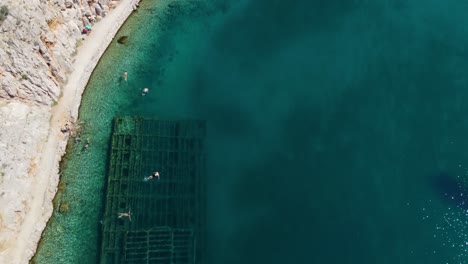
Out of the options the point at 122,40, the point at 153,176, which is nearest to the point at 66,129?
the point at 153,176

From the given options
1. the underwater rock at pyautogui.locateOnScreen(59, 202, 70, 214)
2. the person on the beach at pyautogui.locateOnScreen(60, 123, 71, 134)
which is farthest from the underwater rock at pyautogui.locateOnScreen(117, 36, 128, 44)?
the underwater rock at pyautogui.locateOnScreen(59, 202, 70, 214)

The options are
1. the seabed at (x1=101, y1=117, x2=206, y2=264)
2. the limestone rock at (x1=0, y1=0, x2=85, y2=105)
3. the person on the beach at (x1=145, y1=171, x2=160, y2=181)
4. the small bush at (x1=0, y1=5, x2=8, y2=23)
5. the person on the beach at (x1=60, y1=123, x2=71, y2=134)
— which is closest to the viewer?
the small bush at (x1=0, y1=5, x2=8, y2=23)

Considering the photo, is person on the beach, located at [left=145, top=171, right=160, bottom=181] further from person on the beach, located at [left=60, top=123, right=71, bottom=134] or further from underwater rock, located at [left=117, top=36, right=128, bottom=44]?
underwater rock, located at [left=117, top=36, right=128, bottom=44]

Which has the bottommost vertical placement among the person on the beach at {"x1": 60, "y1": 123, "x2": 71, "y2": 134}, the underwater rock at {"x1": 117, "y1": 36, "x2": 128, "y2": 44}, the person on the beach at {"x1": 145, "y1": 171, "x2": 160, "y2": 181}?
the person on the beach at {"x1": 145, "y1": 171, "x2": 160, "y2": 181}

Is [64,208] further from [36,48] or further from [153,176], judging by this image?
[36,48]

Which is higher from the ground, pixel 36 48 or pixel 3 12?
pixel 3 12

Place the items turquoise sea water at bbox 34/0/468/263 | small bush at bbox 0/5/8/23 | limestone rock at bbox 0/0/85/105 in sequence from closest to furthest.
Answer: small bush at bbox 0/5/8/23, limestone rock at bbox 0/0/85/105, turquoise sea water at bbox 34/0/468/263
